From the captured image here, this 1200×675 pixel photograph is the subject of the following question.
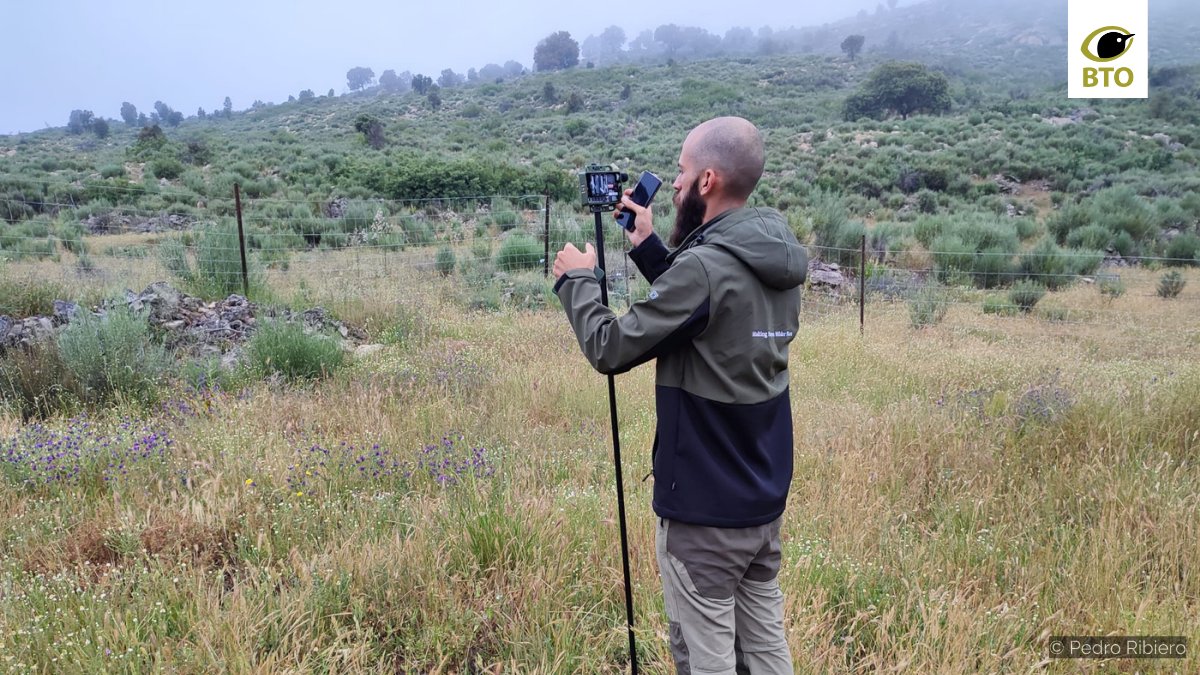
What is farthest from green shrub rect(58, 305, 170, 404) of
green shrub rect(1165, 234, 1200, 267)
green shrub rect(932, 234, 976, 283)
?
green shrub rect(1165, 234, 1200, 267)

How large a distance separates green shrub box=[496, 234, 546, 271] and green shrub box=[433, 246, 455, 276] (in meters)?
0.92

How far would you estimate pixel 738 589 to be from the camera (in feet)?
7.72

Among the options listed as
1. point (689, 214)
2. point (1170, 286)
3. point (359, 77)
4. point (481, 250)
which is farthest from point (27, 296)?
point (359, 77)

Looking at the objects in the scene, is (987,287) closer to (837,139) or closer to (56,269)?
(56,269)

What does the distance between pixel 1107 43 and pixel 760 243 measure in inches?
510

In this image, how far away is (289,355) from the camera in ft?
21.4

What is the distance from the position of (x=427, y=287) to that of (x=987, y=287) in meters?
10.6

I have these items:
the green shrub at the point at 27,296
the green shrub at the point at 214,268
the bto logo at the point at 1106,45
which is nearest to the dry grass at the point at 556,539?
the green shrub at the point at 27,296

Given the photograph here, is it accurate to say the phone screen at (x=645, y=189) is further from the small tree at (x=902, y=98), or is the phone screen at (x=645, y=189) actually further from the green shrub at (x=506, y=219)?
the small tree at (x=902, y=98)

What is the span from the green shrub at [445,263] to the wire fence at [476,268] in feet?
0.09

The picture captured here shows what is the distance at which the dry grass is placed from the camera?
2752 mm

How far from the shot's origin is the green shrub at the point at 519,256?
45.0 ft

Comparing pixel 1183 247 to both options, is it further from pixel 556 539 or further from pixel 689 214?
pixel 689 214

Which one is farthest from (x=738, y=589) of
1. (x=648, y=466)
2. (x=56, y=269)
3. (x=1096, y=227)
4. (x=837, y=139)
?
(x=837, y=139)
